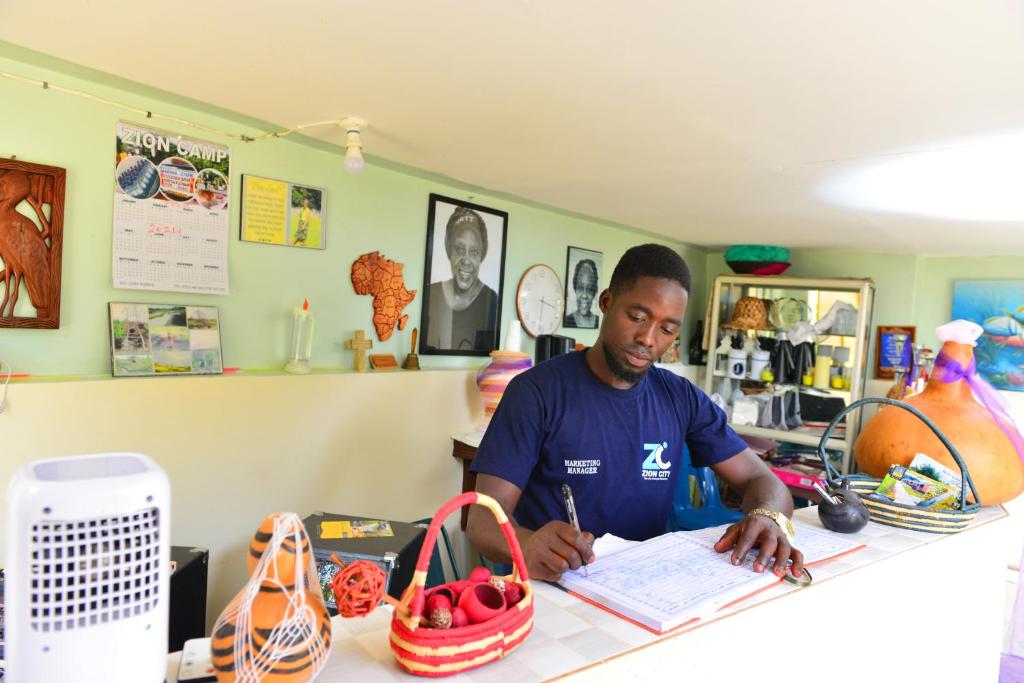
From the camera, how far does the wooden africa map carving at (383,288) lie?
269 cm

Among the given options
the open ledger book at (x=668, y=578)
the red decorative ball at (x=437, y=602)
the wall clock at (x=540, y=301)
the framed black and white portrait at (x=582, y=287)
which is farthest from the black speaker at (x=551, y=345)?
the red decorative ball at (x=437, y=602)

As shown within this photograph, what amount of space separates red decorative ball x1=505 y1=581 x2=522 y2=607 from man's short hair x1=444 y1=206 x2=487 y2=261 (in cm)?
232

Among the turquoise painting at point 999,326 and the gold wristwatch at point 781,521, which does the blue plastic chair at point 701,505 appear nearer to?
the gold wristwatch at point 781,521

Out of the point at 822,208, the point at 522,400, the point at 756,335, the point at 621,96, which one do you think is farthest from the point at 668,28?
the point at 756,335

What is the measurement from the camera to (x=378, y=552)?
2.12 meters

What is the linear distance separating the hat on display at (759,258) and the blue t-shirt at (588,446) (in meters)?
3.12

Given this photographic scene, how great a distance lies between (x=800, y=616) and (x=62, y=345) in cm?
211

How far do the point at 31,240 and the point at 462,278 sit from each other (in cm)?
174

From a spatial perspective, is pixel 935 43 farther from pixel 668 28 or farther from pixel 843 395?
pixel 843 395

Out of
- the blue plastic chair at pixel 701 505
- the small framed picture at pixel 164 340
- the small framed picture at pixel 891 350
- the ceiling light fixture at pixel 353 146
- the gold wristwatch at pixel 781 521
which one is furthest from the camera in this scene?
the small framed picture at pixel 891 350

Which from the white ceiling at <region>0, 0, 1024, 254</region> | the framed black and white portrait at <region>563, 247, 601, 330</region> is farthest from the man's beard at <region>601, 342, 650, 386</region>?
the framed black and white portrait at <region>563, 247, 601, 330</region>

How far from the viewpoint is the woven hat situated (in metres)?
4.61

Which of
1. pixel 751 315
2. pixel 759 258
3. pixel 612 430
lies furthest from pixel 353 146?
pixel 751 315

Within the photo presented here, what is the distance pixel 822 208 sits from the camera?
3127 millimetres
